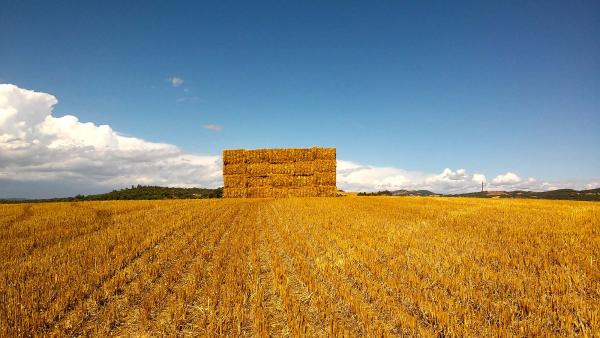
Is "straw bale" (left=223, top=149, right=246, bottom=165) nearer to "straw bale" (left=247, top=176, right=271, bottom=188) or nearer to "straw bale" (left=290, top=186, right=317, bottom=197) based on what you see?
"straw bale" (left=247, top=176, right=271, bottom=188)

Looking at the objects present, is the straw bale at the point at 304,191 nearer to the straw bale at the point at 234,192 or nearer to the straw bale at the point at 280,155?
the straw bale at the point at 280,155

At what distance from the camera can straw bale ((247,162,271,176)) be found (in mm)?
31922

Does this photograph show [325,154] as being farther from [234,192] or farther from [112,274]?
[112,274]

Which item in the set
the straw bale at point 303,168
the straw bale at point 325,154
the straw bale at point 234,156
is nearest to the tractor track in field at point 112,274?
the straw bale at point 234,156

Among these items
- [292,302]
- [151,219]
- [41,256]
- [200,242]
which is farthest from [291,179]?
[292,302]

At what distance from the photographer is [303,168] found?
32000mm

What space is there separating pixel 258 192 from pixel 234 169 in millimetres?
3076

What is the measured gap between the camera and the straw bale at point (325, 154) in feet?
105

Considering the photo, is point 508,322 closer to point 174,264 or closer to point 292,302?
point 292,302

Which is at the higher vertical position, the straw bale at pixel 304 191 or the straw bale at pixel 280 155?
the straw bale at pixel 280 155

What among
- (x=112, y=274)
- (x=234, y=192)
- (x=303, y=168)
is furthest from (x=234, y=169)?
(x=112, y=274)

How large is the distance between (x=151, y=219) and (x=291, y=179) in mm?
19175

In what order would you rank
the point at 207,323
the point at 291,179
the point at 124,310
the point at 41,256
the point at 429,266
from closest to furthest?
the point at 207,323
the point at 124,310
the point at 429,266
the point at 41,256
the point at 291,179

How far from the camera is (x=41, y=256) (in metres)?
7.36
